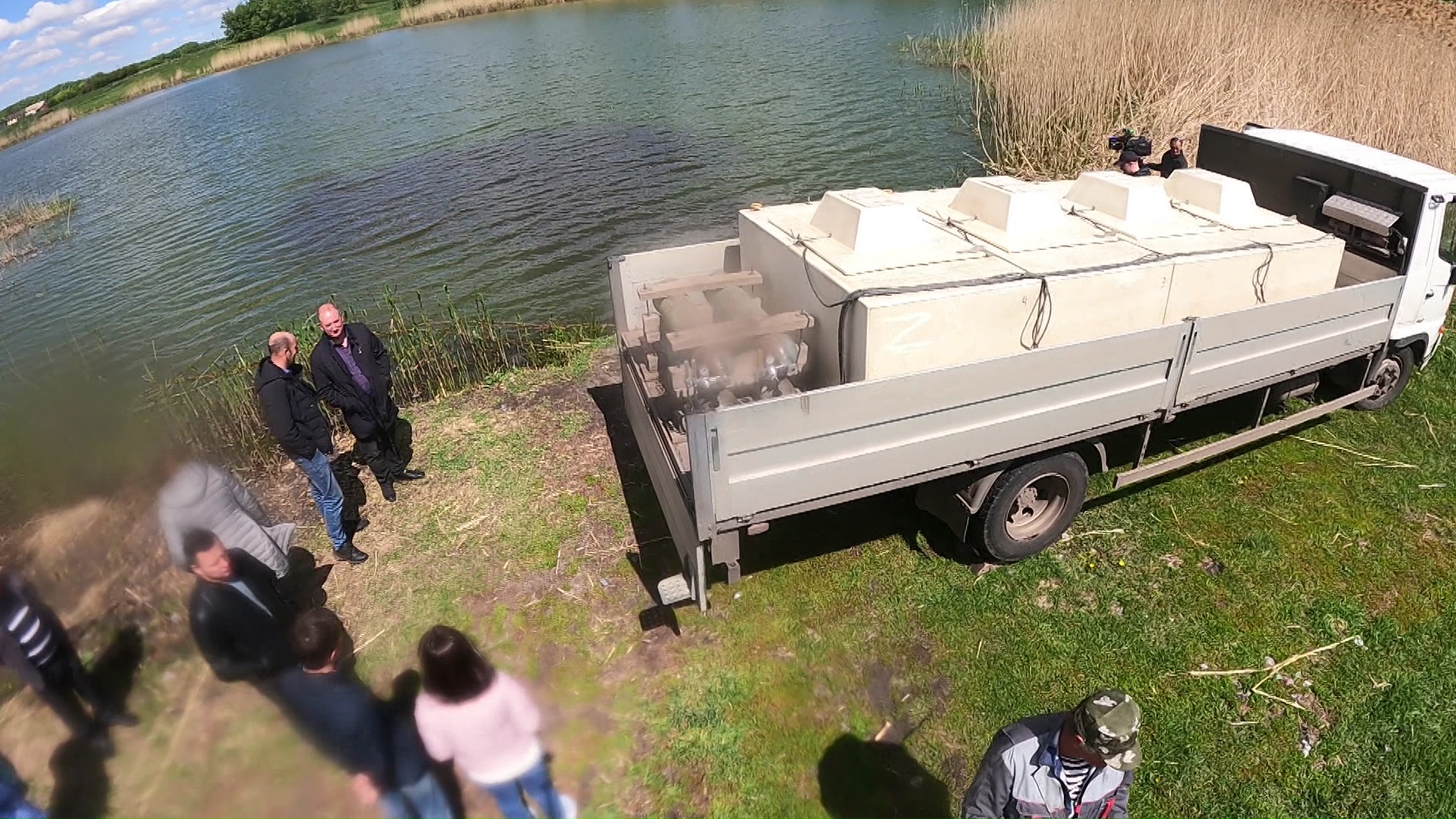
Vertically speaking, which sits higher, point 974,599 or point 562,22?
point 562,22

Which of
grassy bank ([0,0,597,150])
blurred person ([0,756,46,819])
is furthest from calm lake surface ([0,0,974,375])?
grassy bank ([0,0,597,150])

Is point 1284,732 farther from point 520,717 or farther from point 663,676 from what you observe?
point 520,717

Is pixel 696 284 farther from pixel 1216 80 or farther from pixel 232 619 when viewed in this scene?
pixel 1216 80

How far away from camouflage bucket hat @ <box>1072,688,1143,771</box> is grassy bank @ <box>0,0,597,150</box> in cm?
5069

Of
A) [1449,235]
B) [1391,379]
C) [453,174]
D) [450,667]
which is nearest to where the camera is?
[450,667]

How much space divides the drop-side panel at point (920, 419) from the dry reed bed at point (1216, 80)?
10035 millimetres

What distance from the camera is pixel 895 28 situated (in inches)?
1131

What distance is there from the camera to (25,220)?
1853cm

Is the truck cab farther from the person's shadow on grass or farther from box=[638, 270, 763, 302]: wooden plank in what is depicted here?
the person's shadow on grass

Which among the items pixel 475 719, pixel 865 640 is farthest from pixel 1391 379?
pixel 475 719

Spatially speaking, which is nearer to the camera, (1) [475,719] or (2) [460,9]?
(1) [475,719]

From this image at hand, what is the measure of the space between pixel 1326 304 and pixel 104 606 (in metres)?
9.47

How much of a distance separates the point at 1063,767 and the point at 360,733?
3107mm

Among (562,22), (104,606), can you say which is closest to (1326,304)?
(104,606)
